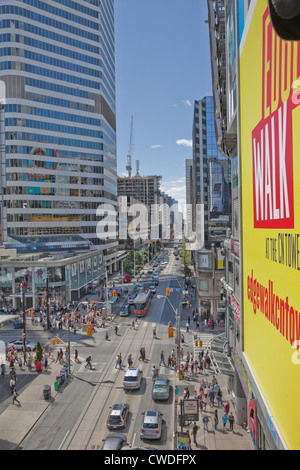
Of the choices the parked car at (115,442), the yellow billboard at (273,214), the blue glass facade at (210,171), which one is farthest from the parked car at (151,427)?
the blue glass facade at (210,171)

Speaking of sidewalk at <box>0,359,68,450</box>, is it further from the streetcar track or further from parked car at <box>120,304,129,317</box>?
parked car at <box>120,304,129,317</box>

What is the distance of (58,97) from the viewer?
240 ft

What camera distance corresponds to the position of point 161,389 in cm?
2570

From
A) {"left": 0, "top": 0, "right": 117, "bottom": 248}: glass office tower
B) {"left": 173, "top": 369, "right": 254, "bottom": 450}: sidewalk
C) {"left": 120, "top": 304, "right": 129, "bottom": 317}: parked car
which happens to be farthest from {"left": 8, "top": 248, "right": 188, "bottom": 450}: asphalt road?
{"left": 0, "top": 0, "right": 117, "bottom": 248}: glass office tower

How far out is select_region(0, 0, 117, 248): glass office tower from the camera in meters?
67.8

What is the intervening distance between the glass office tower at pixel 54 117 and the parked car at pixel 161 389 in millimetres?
49753

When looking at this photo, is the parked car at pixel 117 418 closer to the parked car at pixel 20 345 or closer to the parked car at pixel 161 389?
the parked car at pixel 161 389

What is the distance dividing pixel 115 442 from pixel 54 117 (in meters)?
65.6

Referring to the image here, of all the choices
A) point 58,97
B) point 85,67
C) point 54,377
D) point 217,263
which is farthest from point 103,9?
point 54,377

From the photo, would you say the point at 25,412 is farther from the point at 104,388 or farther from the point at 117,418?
the point at 117,418

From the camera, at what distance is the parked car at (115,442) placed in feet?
59.4

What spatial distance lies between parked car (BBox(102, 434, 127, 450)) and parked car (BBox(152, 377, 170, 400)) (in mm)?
6250

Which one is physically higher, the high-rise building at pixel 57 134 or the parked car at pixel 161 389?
the high-rise building at pixel 57 134

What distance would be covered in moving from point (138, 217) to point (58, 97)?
109271mm
